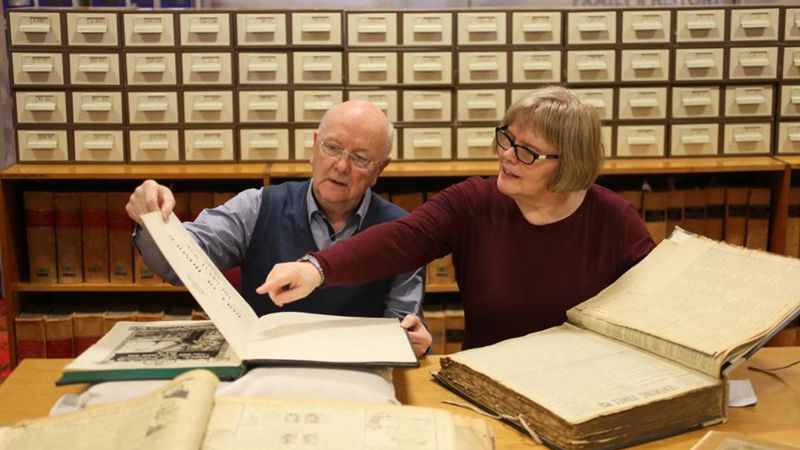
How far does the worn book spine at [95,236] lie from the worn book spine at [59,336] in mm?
181

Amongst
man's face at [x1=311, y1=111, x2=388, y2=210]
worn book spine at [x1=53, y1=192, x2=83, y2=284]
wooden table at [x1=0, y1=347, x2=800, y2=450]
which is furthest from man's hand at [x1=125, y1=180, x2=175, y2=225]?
worn book spine at [x1=53, y1=192, x2=83, y2=284]

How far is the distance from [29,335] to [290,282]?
79.5 inches

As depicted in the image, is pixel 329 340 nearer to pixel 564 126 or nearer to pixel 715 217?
pixel 564 126

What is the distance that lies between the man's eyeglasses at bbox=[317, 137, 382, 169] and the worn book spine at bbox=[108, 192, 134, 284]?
4.75ft

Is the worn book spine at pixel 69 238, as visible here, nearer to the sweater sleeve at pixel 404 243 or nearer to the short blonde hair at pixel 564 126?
the sweater sleeve at pixel 404 243

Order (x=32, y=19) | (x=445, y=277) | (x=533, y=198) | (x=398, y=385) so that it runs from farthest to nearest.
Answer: (x=445, y=277) → (x=32, y=19) → (x=533, y=198) → (x=398, y=385)

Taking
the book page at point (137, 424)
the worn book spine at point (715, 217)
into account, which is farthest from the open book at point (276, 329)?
the worn book spine at point (715, 217)

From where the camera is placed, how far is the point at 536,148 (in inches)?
65.6

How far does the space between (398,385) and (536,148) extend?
0.57 m

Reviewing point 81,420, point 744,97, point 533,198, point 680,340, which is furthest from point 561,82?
point 81,420

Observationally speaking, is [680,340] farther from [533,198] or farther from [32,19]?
[32,19]

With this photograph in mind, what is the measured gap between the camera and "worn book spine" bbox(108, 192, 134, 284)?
305 cm

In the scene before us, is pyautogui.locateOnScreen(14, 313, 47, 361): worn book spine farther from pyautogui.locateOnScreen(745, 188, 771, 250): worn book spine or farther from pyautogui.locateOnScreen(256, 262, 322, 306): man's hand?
pyautogui.locateOnScreen(745, 188, 771, 250): worn book spine

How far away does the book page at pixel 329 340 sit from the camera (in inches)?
48.9
